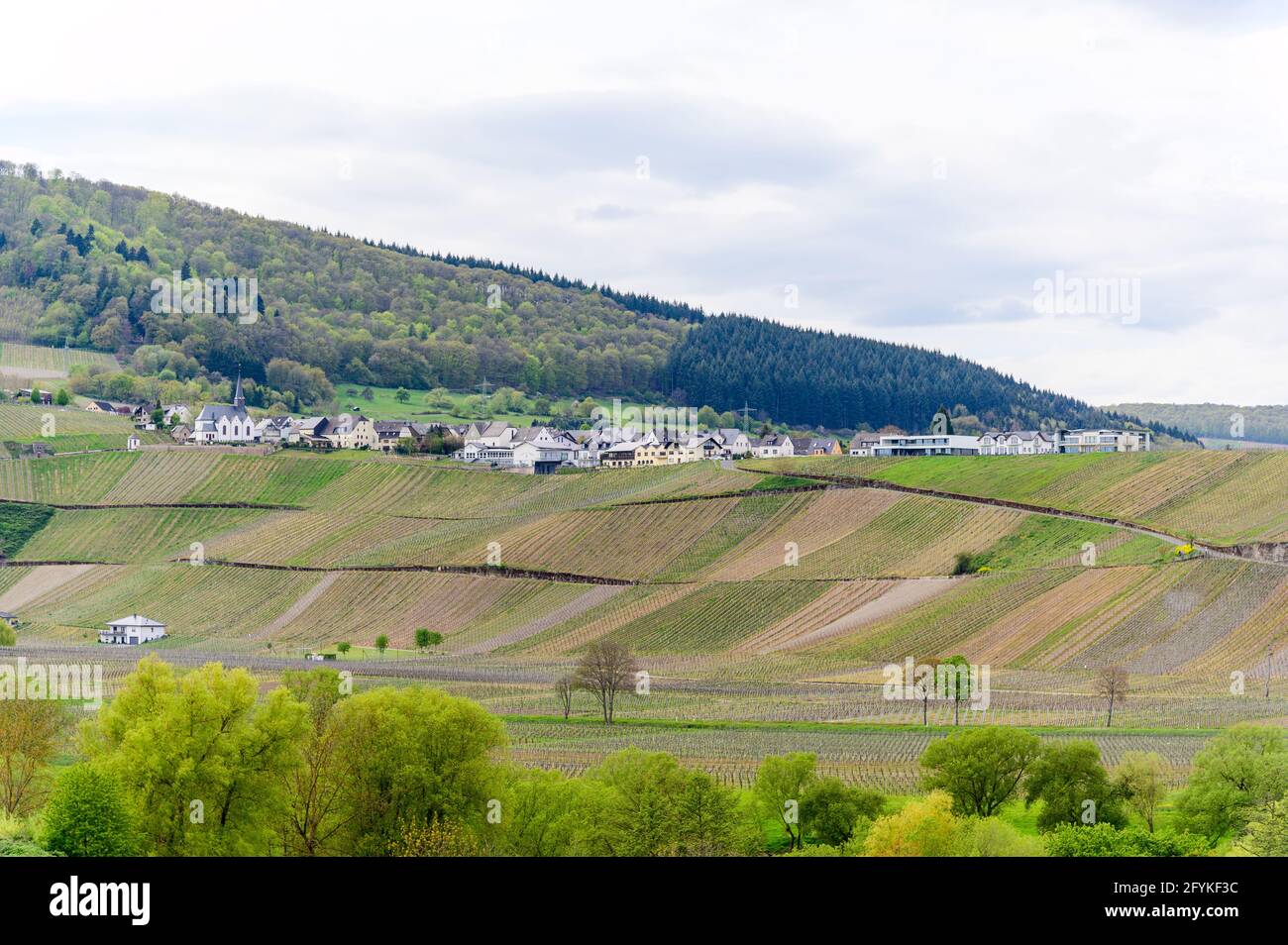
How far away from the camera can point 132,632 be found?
12106 cm

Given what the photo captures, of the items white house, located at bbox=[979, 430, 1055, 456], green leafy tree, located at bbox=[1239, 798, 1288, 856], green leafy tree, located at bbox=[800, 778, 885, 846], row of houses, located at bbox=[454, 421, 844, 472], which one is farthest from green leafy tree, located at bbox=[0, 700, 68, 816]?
white house, located at bbox=[979, 430, 1055, 456]

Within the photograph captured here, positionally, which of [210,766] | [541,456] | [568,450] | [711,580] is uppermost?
[568,450]

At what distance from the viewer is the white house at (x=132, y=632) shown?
12031 cm

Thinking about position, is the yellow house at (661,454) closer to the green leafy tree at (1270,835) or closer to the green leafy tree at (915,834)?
the green leafy tree at (1270,835)

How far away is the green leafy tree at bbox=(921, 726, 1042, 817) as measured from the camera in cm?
5419

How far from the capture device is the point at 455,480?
17138cm

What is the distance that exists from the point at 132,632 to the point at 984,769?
84179 mm

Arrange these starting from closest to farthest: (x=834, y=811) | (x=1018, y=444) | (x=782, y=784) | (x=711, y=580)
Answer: (x=834, y=811)
(x=782, y=784)
(x=711, y=580)
(x=1018, y=444)

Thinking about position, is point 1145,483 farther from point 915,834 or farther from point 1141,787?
point 915,834

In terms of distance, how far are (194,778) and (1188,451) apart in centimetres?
10440

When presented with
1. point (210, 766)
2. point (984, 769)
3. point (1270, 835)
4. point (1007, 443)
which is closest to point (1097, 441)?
point (1007, 443)
